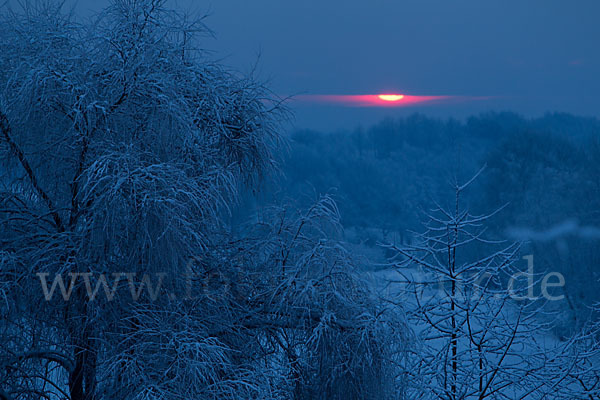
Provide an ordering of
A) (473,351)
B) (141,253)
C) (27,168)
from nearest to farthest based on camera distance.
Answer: (141,253) < (27,168) < (473,351)

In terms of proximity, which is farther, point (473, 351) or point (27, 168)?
point (473, 351)

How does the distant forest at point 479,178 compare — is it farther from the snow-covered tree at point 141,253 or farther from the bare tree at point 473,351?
the snow-covered tree at point 141,253

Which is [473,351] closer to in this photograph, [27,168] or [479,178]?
[27,168]

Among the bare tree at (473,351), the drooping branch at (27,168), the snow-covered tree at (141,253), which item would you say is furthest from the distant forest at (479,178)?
the drooping branch at (27,168)

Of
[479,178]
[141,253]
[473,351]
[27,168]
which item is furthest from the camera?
[479,178]

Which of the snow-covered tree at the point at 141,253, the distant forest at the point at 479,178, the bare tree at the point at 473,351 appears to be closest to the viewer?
the snow-covered tree at the point at 141,253

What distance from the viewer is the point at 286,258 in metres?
6.59

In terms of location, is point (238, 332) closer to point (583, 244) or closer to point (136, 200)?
point (136, 200)

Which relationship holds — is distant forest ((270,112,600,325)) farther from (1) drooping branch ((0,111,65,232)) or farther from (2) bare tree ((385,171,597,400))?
(1) drooping branch ((0,111,65,232))

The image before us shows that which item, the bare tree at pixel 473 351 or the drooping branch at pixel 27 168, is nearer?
the drooping branch at pixel 27 168

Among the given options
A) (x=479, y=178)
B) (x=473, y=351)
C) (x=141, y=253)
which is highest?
(x=141, y=253)

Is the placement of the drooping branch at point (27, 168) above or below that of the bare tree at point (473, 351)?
above

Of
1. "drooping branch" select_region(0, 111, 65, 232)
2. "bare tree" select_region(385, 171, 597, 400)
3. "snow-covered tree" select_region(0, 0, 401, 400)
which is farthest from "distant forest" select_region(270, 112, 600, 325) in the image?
"drooping branch" select_region(0, 111, 65, 232)

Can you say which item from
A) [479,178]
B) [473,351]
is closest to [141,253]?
[473,351]
